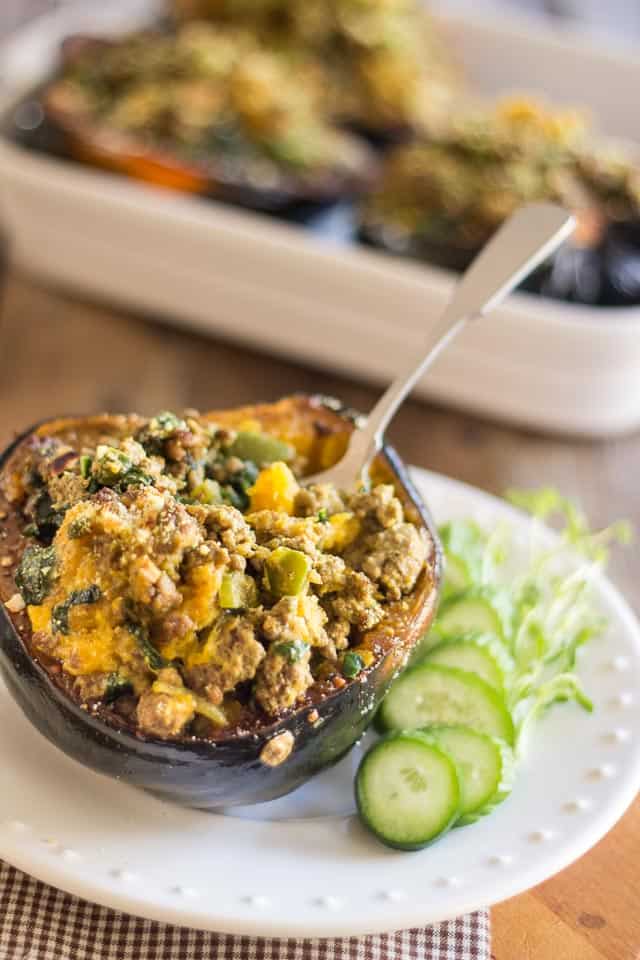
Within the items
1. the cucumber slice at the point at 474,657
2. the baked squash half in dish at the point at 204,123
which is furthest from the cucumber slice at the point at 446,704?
the baked squash half in dish at the point at 204,123

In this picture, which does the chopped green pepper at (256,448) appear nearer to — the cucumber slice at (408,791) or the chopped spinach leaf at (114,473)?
the chopped spinach leaf at (114,473)

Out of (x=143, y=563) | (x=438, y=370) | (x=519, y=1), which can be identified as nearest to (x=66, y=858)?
(x=143, y=563)

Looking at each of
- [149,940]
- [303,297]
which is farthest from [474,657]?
[303,297]

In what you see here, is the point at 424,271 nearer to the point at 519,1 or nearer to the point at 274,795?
the point at 274,795

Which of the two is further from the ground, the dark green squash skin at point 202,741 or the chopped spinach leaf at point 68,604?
the chopped spinach leaf at point 68,604

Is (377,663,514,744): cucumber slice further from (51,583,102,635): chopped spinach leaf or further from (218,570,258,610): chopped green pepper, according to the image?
(51,583,102,635): chopped spinach leaf

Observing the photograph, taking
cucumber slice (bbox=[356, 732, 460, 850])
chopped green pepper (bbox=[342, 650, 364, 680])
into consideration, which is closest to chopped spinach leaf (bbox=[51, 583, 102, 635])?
chopped green pepper (bbox=[342, 650, 364, 680])
